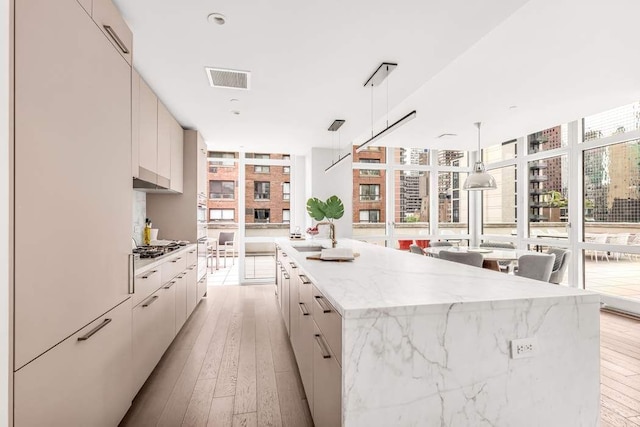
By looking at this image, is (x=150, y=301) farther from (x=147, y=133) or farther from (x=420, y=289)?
(x=420, y=289)

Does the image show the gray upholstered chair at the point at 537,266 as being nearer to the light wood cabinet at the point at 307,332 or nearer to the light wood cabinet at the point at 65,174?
the light wood cabinet at the point at 307,332

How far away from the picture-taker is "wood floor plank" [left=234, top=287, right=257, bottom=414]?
2.12m

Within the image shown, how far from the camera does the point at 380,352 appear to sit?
112 centimetres

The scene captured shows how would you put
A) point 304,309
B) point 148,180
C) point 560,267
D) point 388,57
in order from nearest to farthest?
point 304,309 < point 388,57 < point 148,180 < point 560,267

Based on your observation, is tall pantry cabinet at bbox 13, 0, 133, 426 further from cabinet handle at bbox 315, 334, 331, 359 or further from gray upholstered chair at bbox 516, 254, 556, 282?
gray upholstered chair at bbox 516, 254, 556, 282

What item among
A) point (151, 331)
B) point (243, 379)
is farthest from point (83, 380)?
point (243, 379)

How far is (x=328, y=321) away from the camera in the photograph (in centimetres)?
136

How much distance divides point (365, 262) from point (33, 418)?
1813 mm

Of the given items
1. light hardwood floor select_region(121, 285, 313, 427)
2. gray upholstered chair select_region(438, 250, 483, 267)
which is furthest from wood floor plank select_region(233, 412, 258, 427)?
gray upholstered chair select_region(438, 250, 483, 267)

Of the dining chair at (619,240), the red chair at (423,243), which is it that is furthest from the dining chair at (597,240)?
the red chair at (423,243)

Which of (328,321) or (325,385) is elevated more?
(328,321)

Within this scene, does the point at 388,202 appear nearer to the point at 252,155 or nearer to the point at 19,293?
the point at 252,155

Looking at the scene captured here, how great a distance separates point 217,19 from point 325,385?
86.2 inches

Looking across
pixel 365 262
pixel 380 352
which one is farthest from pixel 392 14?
pixel 380 352
